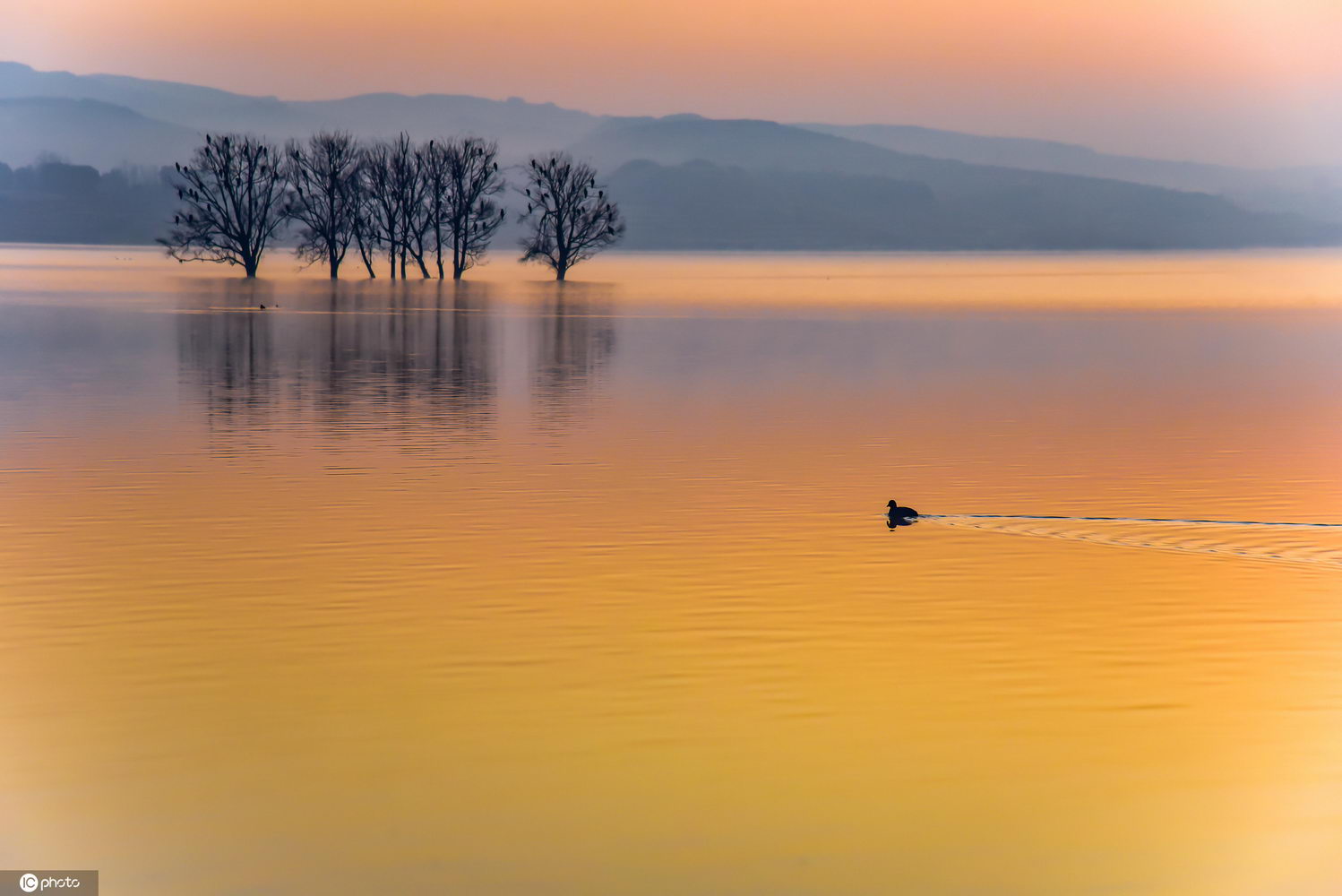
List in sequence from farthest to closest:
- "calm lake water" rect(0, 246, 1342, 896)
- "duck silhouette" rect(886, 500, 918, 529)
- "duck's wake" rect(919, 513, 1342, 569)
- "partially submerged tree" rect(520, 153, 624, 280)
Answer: "partially submerged tree" rect(520, 153, 624, 280) < "duck silhouette" rect(886, 500, 918, 529) < "duck's wake" rect(919, 513, 1342, 569) < "calm lake water" rect(0, 246, 1342, 896)

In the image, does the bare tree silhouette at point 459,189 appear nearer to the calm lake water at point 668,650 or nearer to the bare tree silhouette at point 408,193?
the bare tree silhouette at point 408,193

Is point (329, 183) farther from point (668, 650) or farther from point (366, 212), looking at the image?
point (668, 650)

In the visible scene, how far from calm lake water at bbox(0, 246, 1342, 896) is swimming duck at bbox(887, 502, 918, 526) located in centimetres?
18

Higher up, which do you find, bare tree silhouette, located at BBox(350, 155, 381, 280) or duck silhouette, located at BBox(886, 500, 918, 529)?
bare tree silhouette, located at BBox(350, 155, 381, 280)

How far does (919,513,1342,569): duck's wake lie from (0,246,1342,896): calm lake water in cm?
9

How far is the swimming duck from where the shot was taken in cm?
1972

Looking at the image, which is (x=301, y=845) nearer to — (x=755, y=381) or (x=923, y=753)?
(x=923, y=753)

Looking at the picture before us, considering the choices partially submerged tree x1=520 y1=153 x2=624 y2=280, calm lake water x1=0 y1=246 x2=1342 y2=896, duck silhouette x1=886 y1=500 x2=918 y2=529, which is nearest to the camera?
calm lake water x1=0 y1=246 x2=1342 y2=896

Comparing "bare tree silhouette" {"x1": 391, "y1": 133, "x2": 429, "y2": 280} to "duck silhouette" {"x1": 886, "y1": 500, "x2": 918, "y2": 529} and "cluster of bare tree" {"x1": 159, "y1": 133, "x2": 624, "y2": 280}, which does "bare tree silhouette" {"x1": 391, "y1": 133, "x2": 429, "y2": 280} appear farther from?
"duck silhouette" {"x1": 886, "y1": 500, "x2": 918, "y2": 529}

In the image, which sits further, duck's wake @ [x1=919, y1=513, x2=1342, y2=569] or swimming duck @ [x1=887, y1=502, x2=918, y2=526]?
swimming duck @ [x1=887, y1=502, x2=918, y2=526]

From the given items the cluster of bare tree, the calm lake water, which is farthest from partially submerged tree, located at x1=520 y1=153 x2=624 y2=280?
the calm lake water

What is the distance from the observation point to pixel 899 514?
19.8 m

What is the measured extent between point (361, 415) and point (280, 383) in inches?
300

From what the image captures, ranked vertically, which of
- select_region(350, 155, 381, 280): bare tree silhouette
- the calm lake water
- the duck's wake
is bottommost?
the calm lake water
